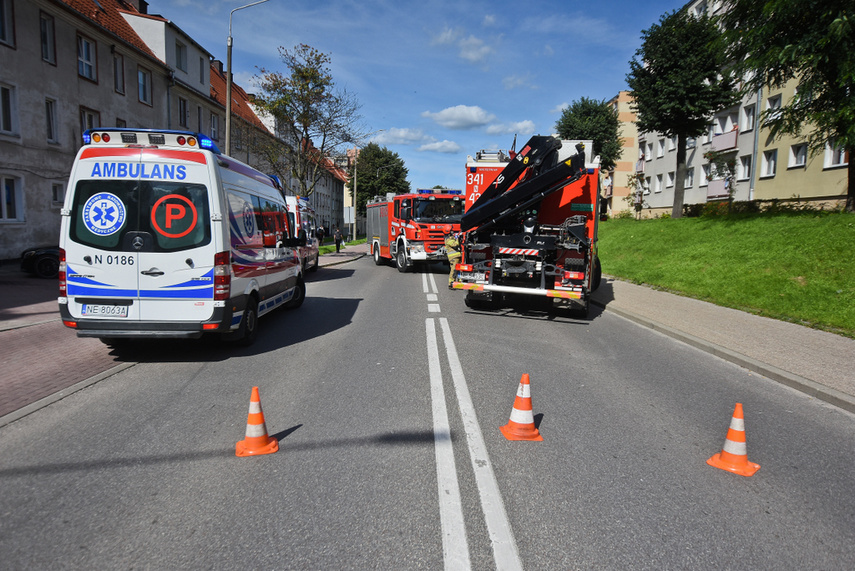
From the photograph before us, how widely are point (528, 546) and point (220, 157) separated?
5833mm

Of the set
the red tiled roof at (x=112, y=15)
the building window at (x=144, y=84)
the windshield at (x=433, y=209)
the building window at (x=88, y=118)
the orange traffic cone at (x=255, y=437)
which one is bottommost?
the orange traffic cone at (x=255, y=437)

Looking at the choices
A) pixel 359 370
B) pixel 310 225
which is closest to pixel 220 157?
pixel 359 370

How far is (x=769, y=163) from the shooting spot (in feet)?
101

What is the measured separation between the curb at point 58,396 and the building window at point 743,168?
3511 cm

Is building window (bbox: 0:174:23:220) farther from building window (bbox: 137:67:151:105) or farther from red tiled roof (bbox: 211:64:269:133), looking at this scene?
red tiled roof (bbox: 211:64:269:133)

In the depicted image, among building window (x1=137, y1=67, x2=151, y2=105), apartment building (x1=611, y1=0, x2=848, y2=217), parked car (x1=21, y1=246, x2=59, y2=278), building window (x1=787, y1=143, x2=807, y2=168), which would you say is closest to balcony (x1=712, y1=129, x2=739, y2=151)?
apartment building (x1=611, y1=0, x2=848, y2=217)

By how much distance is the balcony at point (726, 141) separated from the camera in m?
33.4

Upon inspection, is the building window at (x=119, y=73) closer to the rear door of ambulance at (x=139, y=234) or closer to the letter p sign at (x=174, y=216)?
the rear door of ambulance at (x=139, y=234)

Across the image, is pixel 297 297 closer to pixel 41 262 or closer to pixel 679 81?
pixel 41 262

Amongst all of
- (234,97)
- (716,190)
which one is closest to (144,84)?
(234,97)

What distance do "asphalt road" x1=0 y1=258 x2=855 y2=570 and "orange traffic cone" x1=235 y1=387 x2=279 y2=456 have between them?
0.28ft

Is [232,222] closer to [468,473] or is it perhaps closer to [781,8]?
[468,473]

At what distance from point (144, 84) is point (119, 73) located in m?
2.46

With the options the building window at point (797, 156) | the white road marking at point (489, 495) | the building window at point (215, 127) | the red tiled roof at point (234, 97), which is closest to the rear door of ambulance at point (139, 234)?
the white road marking at point (489, 495)
